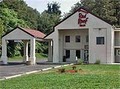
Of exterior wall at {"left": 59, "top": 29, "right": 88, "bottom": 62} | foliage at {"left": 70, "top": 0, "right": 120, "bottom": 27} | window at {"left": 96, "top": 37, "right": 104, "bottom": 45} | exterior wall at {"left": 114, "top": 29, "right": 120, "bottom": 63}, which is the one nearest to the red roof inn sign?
window at {"left": 96, "top": 37, "right": 104, "bottom": 45}

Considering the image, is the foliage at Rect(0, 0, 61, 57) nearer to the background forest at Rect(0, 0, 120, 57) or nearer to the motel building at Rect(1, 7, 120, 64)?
the background forest at Rect(0, 0, 120, 57)

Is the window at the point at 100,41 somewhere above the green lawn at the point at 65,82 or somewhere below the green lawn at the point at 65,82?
above

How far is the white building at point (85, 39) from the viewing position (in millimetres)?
47000

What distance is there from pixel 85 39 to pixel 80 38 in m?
0.84

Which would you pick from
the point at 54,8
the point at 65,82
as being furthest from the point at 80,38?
the point at 54,8

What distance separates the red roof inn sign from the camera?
48.0 meters

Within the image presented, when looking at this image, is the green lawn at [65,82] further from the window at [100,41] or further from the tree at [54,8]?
the tree at [54,8]

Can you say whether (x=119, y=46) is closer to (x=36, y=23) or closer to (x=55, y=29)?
(x=55, y=29)

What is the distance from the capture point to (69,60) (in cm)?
5275

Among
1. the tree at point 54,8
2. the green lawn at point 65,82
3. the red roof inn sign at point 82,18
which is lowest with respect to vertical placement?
the green lawn at point 65,82

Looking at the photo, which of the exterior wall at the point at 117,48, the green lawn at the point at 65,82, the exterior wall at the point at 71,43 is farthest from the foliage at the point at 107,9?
the green lawn at the point at 65,82

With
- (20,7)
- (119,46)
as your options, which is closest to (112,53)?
(119,46)

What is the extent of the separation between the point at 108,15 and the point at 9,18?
74.1ft

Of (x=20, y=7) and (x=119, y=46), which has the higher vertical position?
(x=20, y=7)
